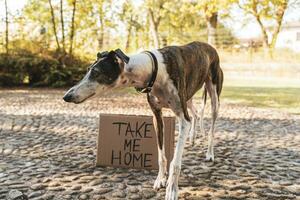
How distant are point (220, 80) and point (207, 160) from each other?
1.07 meters

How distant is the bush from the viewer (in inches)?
631

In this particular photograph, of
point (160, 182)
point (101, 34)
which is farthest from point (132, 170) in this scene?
point (101, 34)

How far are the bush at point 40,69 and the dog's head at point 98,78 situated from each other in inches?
528

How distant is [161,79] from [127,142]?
1.60 metres

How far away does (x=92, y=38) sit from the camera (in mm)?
22531

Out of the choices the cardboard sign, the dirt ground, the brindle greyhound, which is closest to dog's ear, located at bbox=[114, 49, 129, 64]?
the brindle greyhound

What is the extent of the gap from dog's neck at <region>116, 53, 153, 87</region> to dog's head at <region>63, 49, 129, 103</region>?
120mm

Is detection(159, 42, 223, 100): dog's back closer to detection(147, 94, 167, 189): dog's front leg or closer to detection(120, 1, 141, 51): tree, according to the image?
detection(147, 94, 167, 189): dog's front leg

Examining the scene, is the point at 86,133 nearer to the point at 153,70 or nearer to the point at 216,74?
the point at 216,74

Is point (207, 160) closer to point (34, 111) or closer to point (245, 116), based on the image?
point (245, 116)

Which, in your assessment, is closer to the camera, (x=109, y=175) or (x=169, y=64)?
(x=169, y=64)

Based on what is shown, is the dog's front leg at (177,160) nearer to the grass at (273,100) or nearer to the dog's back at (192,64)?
the dog's back at (192,64)

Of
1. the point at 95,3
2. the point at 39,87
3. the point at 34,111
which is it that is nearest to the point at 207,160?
the point at 34,111

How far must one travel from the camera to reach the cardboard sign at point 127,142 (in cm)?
461
